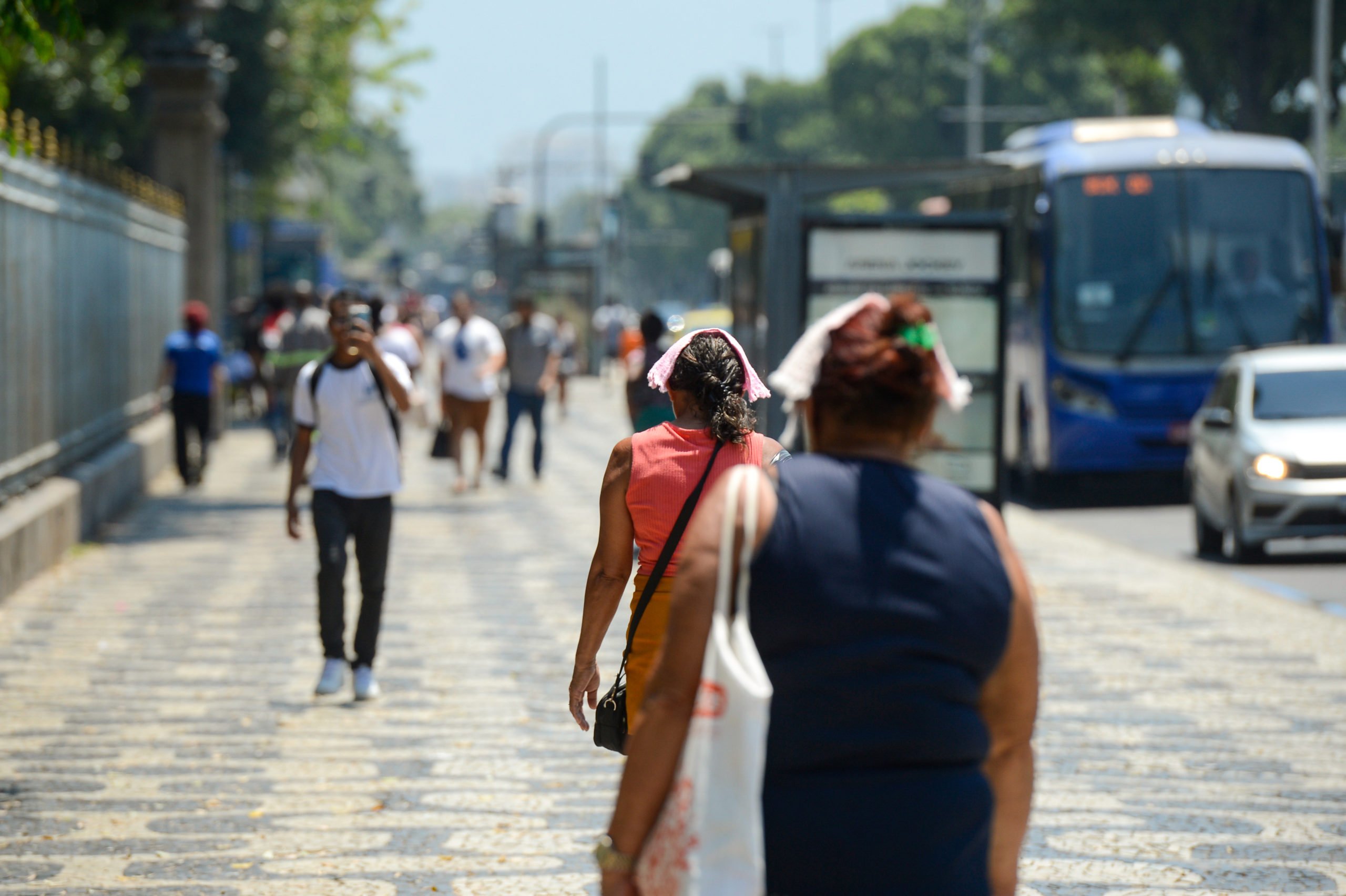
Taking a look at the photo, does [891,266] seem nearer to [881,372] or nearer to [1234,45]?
[881,372]

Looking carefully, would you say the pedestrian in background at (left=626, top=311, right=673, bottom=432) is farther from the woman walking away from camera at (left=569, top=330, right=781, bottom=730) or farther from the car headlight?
the woman walking away from camera at (left=569, top=330, right=781, bottom=730)

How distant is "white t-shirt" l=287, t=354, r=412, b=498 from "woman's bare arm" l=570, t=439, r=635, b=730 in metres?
3.76

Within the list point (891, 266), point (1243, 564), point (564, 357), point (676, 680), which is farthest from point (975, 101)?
point (676, 680)

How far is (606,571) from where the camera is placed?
511cm

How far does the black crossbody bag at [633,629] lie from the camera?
4883mm

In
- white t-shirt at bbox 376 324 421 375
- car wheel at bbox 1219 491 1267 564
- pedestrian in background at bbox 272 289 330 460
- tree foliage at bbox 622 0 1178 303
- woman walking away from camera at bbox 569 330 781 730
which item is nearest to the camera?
woman walking away from camera at bbox 569 330 781 730

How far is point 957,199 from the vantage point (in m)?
25.2

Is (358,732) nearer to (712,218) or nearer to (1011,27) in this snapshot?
(1011,27)

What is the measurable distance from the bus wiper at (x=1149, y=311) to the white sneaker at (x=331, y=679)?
12.5 m

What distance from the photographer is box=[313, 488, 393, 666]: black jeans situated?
8758 mm

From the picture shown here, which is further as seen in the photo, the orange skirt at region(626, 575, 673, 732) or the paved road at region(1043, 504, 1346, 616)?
the paved road at region(1043, 504, 1346, 616)

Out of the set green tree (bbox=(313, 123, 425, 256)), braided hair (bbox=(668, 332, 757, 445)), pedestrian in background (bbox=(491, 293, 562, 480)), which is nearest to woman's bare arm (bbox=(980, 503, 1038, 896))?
braided hair (bbox=(668, 332, 757, 445))

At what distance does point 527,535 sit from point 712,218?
96780 millimetres

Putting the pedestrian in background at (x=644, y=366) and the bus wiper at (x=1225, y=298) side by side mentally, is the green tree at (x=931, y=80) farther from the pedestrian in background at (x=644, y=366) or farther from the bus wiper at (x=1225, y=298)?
the pedestrian in background at (x=644, y=366)
